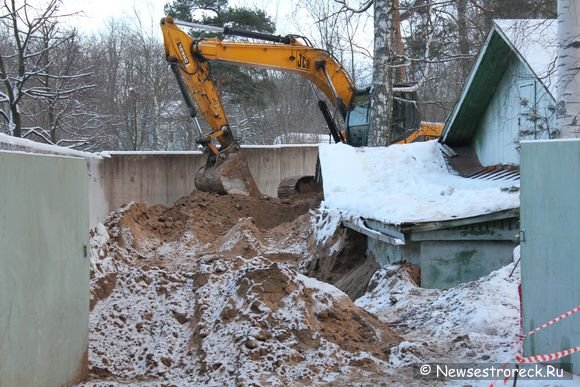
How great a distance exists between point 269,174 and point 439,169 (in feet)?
26.2

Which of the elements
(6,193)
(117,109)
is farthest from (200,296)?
(117,109)

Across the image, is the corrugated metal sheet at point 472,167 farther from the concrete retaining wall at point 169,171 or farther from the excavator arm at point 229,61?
the concrete retaining wall at point 169,171

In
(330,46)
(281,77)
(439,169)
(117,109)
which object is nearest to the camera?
(439,169)

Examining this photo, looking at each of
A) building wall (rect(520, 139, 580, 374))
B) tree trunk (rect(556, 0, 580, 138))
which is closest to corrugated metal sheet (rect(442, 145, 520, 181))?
tree trunk (rect(556, 0, 580, 138))

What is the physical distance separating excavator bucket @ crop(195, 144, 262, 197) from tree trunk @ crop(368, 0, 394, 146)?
128 inches

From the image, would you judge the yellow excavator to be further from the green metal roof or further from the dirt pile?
the dirt pile

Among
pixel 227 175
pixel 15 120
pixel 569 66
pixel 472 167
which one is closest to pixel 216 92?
pixel 227 175

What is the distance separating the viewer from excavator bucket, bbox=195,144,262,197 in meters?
17.2

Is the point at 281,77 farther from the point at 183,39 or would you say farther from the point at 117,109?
the point at 183,39

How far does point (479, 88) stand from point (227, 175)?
6.59 metres

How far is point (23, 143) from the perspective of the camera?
25.0ft

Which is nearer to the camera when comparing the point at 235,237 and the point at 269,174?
the point at 235,237

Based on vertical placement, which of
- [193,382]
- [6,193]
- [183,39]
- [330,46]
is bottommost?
[193,382]

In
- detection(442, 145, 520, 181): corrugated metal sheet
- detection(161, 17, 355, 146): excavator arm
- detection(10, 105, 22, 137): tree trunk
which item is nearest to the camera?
detection(442, 145, 520, 181): corrugated metal sheet
